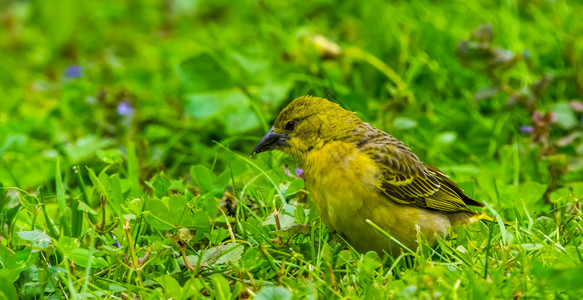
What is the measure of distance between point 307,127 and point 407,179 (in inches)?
20.7

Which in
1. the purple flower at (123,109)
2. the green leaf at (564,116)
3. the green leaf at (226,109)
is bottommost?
the purple flower at (123,109)

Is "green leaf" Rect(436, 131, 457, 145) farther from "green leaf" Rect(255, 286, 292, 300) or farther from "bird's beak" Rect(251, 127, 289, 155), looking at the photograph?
"green leaf" Rect(255, 286, 292, 300)

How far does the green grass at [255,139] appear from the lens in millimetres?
3113

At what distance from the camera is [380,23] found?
6.45 m

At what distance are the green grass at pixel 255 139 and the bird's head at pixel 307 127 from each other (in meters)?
0.19

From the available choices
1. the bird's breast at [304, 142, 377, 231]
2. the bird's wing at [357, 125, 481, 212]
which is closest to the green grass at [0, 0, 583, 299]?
the bird's breast at [304, 142, 377, 231]

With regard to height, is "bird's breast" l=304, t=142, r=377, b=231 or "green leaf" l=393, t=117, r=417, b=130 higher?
"bird's breast" l=304, t=142, r=377, b=231

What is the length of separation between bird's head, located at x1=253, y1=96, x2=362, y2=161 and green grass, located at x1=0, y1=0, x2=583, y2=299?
19cm

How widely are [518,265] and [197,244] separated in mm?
1364

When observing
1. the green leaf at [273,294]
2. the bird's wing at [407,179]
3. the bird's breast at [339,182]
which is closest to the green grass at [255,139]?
the green leaf at [273,294]

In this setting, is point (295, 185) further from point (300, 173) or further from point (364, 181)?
point (364, 181)

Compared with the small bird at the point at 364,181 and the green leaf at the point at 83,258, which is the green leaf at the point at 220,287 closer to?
the green leaf at the point at 83,258

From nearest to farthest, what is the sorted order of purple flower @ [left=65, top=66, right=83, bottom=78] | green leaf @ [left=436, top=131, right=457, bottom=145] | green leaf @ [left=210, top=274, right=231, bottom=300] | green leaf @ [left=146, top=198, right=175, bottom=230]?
green leaf @ [left=210, top=274, right=231, bottom=300] → green leaf @ [left=146, top=198, right=175, bottom=230] → green leaf @ [left=436, top=131, right=457, bottom=145] → purple flower @ [left=65, top=66, right=83, bottom=78]

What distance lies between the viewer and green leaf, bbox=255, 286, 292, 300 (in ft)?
9.00
